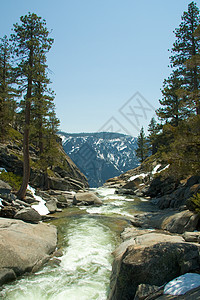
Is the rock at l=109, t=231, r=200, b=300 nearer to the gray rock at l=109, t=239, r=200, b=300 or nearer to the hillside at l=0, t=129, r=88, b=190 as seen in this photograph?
the gray rock at l=109, t=239, r=200, b=300

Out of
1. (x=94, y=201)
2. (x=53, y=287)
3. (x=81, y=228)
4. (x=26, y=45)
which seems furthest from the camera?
(x=94, y=201)

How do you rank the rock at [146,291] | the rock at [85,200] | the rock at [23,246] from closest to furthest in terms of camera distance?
the rock at [146,291]
the rock at [23,246]
the rock at [85,200]

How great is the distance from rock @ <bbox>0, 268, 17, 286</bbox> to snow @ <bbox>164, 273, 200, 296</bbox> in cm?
440

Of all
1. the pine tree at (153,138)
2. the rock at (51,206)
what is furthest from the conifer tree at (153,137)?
the rock at (51,206)

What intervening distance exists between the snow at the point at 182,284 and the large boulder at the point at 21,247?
4.43m

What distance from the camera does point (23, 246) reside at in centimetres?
661

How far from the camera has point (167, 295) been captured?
3.46 metres

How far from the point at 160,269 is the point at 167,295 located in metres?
0.80

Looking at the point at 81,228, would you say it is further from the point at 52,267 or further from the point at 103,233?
the point at 52,267

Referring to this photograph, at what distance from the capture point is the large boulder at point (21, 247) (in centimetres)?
571

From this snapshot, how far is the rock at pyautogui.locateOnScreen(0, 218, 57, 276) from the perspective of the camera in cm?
583

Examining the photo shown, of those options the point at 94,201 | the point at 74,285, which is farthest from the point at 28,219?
the point at 94,201

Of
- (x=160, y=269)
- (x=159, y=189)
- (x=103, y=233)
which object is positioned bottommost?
(x=159, y=189)

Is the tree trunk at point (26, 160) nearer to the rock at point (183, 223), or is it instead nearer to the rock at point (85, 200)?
the rock at point (85, 200)
